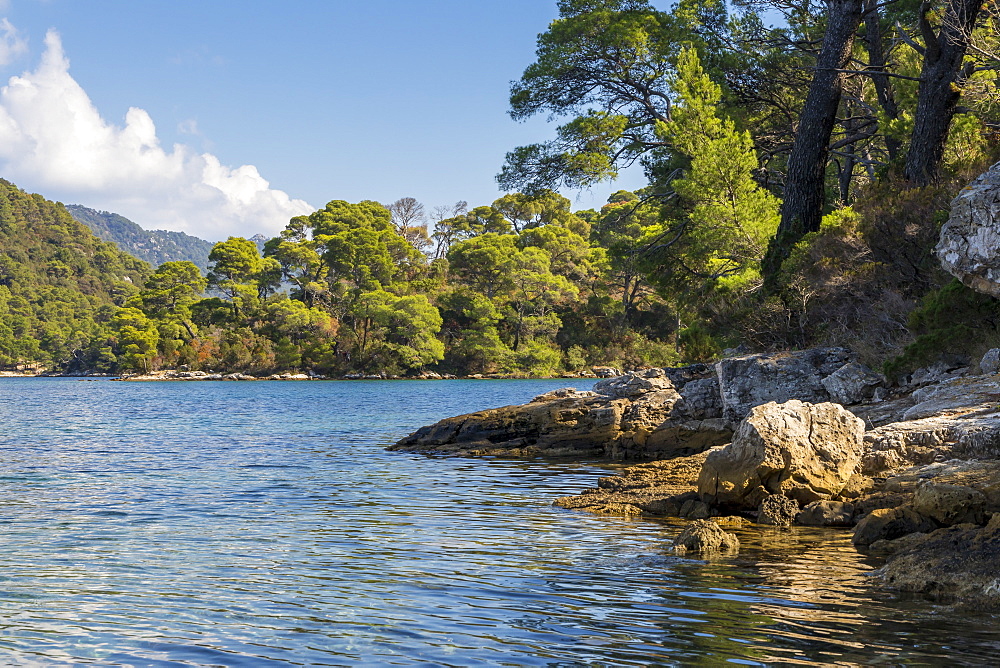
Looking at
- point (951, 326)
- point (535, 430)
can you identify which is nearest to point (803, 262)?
point (951, 326)

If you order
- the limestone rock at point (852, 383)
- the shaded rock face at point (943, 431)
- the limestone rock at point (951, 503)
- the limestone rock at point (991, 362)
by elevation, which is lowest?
the limestone rock at point (951, 503)

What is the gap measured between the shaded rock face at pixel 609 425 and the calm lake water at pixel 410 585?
283cm

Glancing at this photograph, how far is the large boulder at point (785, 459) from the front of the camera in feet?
34.4

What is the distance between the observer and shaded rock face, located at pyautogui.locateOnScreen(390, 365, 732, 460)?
17.7 m

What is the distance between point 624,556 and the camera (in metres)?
8.64

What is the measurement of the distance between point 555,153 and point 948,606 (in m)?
21.0

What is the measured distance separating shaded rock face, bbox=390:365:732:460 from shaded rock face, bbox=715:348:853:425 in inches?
39.3

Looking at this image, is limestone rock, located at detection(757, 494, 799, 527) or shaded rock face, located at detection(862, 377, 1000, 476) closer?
shaded rock face, located at detection(862, 377, 1000, 476)

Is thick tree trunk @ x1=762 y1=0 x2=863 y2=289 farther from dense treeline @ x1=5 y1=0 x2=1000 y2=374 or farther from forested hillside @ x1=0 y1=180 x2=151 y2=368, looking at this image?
forested hillside @ x1=0 y1=180 x2=151 y2=368

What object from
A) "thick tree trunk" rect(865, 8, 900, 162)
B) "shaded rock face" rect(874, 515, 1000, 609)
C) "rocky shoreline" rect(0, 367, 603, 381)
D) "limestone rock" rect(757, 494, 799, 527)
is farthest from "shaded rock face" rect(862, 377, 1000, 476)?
"rocky shoreline" rect(0, 367, 603, 381)

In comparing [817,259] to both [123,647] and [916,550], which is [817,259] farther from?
[123,647]

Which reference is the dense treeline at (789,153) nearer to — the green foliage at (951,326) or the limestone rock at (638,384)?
the green foliage at (951,326)

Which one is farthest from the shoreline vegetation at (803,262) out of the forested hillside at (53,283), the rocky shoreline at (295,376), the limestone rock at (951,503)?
the forested hillside at (53,283)

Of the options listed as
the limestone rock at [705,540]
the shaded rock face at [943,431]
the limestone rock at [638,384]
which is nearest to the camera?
the limestone rock at [705,540]
